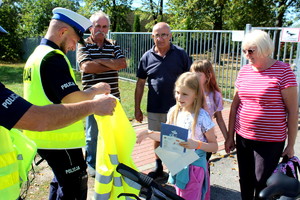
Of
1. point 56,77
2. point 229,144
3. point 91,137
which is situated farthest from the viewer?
point 91,137

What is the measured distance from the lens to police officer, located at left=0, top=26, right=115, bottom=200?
1450 mm

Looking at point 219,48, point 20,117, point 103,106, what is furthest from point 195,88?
point 219,48

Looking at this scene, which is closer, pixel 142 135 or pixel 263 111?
pixel 142 135

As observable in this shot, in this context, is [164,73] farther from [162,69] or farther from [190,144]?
[190,144]

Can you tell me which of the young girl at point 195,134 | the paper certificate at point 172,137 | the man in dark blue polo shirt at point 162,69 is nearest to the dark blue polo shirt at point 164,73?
the man in dark blue polo shirt at point 162,69

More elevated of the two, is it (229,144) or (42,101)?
(42,101)

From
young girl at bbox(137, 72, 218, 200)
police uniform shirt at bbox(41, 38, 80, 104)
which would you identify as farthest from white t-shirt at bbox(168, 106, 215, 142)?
police uniform shirt at bbox(41, 38, 80, 104)

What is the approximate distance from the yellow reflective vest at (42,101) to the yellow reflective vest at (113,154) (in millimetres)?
584

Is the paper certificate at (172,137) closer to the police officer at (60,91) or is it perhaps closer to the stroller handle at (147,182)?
the police officer at (60,91)

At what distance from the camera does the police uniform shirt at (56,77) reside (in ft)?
6.97

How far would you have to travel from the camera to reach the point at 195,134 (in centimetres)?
260

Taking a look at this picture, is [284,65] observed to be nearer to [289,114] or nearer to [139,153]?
[289,114]

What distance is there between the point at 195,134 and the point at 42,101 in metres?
1.40

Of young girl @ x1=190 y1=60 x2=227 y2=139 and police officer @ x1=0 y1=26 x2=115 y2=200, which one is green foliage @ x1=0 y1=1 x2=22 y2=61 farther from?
police officer @ x1=0 y1=26 x2=115 y2=200
